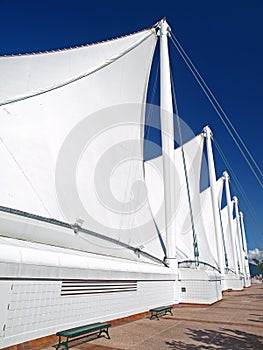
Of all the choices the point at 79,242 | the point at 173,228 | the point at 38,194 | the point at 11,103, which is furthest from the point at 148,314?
Result: the point at 11,103

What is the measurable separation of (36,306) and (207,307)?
8747 mm

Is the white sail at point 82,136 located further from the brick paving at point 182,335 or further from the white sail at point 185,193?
the white sail at point 185,193

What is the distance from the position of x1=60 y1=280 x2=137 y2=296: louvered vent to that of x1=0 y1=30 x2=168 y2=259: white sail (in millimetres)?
1916

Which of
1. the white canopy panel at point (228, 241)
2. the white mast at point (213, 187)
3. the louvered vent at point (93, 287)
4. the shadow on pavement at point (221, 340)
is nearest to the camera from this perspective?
the shadow on pavement at point (221, 340)

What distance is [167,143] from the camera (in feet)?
44.1

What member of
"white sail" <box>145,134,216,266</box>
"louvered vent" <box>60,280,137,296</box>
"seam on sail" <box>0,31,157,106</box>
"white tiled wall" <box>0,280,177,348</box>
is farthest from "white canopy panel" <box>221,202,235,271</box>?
"white tiled wall" <box>0,280,177,348</box>

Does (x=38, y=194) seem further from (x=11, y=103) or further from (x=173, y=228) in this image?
(x=173, y=228)

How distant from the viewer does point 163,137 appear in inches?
532

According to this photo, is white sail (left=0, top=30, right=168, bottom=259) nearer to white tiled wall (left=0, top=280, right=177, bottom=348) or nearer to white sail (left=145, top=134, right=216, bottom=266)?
white tiled wall (left=0, top=280, right=177, bottom=348)

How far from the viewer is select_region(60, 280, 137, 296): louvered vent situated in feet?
18.9

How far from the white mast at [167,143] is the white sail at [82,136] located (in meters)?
0.64

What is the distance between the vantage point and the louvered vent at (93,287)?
5.75 metres

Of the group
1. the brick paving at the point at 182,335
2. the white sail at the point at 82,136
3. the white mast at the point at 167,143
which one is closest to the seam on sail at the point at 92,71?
the white sail at the point at 82,136

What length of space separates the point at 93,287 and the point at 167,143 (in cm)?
855
